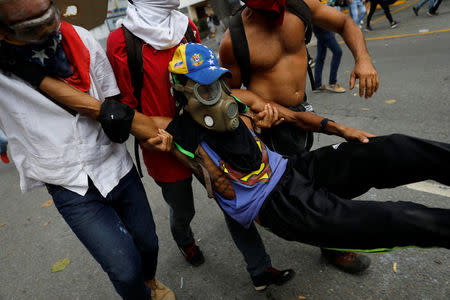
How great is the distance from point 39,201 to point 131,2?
348 centimetres

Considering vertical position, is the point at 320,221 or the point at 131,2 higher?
the point at 131,2

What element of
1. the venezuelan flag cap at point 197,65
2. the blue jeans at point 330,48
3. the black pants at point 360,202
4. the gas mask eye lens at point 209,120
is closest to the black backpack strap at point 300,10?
the venezuelan flag cap at point 197,65

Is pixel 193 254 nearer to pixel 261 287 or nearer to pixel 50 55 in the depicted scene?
pixel 261 287

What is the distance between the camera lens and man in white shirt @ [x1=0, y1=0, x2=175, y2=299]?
4.72 ft

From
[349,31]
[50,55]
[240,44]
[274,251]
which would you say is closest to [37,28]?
[50,55]

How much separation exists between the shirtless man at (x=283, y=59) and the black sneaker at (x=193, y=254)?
3.22 ft

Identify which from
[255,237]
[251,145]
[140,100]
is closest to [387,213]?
[251,145]

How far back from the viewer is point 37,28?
1.34 meters

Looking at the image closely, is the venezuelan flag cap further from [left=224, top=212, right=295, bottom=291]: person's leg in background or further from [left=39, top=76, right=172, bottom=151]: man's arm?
[left=224, top=212, right=295, bottom=291]: person's leg in background

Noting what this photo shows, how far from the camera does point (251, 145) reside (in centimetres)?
176

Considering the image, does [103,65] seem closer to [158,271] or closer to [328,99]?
[158,271]

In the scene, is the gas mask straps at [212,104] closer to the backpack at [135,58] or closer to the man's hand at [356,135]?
the backpack at [135,58]

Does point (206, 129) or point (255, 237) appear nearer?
point (206, 129)

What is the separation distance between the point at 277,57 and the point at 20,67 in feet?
4.96
